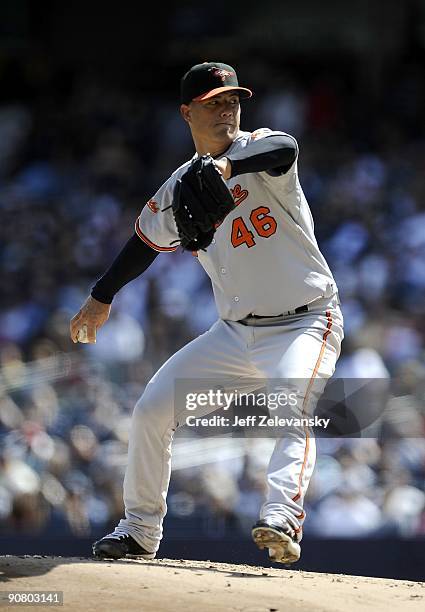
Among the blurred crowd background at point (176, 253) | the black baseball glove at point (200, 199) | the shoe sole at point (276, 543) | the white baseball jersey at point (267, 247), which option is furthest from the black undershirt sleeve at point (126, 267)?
the blurred crowd background at point (176, 253)

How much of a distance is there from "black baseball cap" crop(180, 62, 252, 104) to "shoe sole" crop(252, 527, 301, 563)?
1.59 m

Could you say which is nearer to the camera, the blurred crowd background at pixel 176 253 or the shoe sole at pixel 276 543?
the shoe sole at pixel 276 543

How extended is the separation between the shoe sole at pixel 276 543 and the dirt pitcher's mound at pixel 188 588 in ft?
0.37

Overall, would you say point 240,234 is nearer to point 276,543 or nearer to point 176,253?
point 276,543

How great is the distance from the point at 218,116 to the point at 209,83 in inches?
4.9

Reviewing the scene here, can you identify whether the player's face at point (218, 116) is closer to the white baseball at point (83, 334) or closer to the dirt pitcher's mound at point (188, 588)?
the white baseball at point (83, 334)

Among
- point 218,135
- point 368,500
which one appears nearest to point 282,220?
point 218,135

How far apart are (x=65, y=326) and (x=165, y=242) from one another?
4387mm

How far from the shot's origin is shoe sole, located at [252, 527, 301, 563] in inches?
154

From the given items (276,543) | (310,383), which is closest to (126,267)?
(310,383)

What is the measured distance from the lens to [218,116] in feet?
14.6

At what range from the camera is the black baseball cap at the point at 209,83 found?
4434 millimetres

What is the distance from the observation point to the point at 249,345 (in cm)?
447

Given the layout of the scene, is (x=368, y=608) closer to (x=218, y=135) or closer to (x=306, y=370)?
(x=306, y=370)
